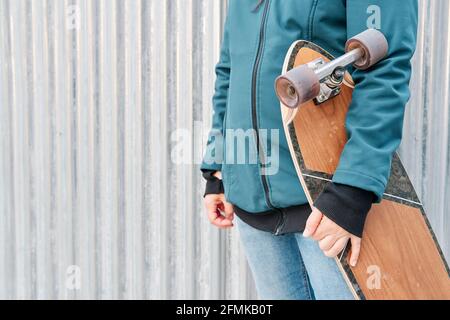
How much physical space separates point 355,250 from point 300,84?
41 cm

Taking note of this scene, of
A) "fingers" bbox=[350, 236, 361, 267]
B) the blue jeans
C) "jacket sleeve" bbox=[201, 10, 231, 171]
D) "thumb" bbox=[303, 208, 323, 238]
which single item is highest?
"jacket sleeve" bbox=[201, 10, 231, 171]

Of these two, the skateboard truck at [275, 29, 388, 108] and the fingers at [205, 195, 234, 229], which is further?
the fingers at [205, 195, 234, 229]

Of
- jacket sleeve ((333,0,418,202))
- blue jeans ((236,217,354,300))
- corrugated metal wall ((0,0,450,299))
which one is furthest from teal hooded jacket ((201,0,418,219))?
corrugated metal wall ((0,0,450,299))

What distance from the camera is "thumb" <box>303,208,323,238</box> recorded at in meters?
1.11

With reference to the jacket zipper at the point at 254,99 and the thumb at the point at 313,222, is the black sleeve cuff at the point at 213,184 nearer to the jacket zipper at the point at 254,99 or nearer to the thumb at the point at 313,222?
the jacket zipper at the point at 254,99

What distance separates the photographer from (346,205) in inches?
42.8

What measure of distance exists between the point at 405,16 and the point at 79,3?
1.52m

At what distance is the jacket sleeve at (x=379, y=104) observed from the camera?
3.58ft

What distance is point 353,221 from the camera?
1.10m

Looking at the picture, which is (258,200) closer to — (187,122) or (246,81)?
(246,81)

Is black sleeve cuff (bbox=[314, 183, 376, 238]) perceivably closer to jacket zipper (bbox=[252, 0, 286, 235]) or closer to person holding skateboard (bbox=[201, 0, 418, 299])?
person holding skateboard (bbox=[201, 0, 418, 299])

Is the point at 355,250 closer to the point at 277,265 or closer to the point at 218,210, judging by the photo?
the point at 277,265

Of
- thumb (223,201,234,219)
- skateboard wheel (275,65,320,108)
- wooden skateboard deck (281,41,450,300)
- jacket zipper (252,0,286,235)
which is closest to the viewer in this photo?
skateboard wheel (275,65,320,108)

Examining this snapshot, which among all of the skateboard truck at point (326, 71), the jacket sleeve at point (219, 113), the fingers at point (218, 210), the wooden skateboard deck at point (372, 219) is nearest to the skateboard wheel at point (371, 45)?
the skateboard truck at point (326, 71)
